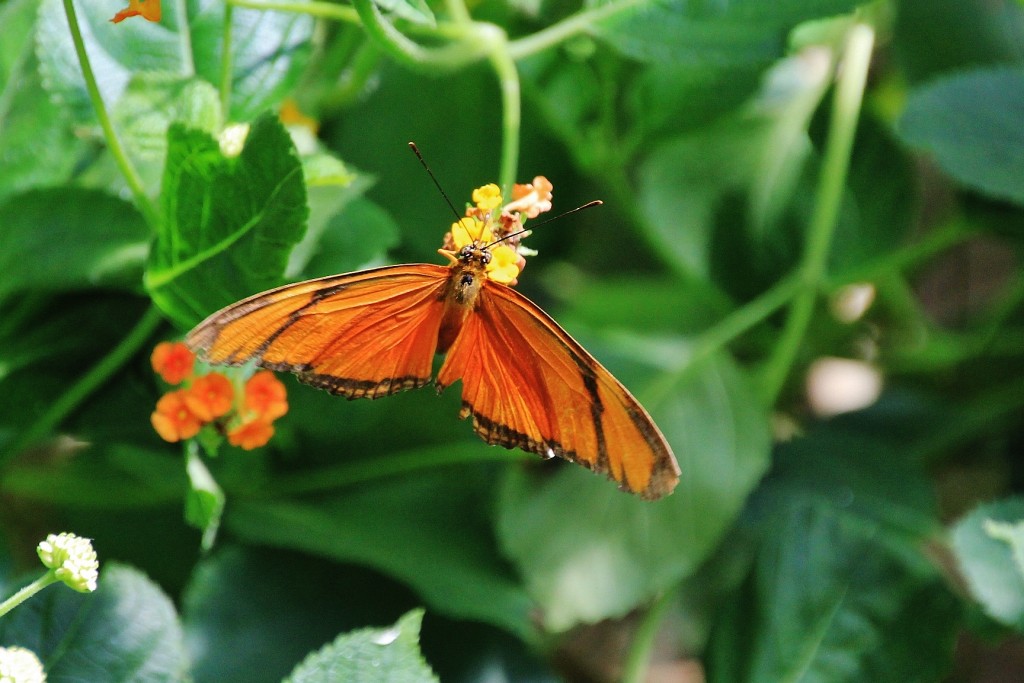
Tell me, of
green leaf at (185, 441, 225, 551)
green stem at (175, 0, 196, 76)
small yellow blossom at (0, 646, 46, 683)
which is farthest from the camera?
green stem at (175, 0, 196, 76)

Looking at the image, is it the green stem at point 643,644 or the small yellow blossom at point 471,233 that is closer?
the small yellow blossom at point 471,233

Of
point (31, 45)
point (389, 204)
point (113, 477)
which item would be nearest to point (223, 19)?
point (31, 45)

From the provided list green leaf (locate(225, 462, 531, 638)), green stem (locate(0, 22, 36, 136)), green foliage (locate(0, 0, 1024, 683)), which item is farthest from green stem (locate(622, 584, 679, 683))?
green stem (locate(0, 22, 36, 136))

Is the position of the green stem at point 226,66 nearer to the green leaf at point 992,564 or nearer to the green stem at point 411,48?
the green stem at point 411,48

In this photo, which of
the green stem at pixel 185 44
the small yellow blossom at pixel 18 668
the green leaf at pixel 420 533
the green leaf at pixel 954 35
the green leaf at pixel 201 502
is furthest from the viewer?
the green leaf at pixel 954 35

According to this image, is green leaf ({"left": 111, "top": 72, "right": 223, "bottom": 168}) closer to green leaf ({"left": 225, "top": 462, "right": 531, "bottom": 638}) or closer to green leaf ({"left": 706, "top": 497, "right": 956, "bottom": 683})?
green leaf ({"left": 225, "top": 462, "right": 531, "bottom": 638})

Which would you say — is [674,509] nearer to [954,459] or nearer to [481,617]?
[481,617]

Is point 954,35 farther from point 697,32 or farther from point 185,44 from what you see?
point 185,44

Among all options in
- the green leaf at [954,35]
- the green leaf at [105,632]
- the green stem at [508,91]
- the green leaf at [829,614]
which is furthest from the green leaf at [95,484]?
the green leaf at [954,35]
